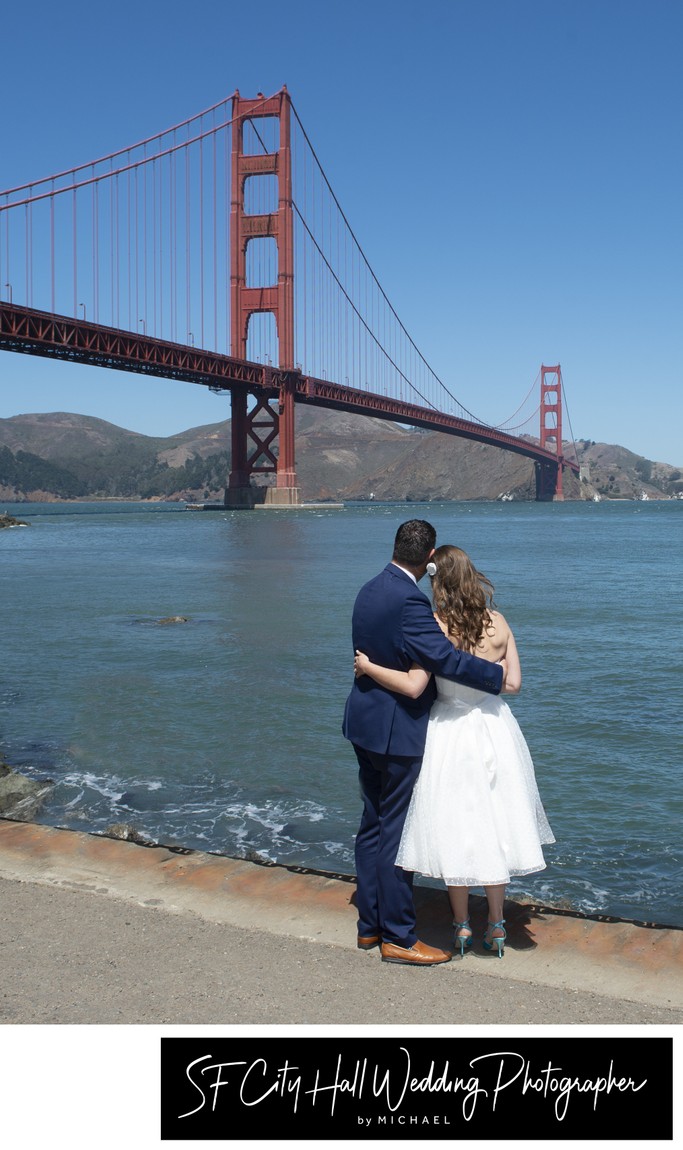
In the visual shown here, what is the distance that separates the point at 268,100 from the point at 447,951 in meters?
63.3

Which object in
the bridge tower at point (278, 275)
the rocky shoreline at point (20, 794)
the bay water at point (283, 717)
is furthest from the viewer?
the bridge tower at point (278, 275)

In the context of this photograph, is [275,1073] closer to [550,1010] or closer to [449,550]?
[550,1010]

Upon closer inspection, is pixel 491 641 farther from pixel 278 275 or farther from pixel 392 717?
pixel 278 275

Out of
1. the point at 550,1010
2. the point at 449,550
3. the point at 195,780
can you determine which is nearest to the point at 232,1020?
the point at 550,1010

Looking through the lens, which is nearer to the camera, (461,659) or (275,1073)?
(275,1073)

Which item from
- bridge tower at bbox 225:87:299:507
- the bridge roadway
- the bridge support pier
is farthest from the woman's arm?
the bridge support pier

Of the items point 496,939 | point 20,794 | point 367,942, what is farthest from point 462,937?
point 20,794

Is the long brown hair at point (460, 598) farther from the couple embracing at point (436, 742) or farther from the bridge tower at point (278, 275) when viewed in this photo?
the bridge tower at point (278, 275)

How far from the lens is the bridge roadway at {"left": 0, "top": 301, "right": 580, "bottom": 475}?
40.3 meters

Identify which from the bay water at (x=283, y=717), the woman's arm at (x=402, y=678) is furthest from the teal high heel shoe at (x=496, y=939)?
the bay water at (x=283, y=717)

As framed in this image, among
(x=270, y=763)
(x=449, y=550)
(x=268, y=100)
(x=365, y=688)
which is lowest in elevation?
(x=270, y=763)

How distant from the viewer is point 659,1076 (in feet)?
7.04

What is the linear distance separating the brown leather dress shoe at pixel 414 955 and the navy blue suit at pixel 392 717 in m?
0.02

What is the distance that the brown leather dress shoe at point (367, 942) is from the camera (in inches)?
120
